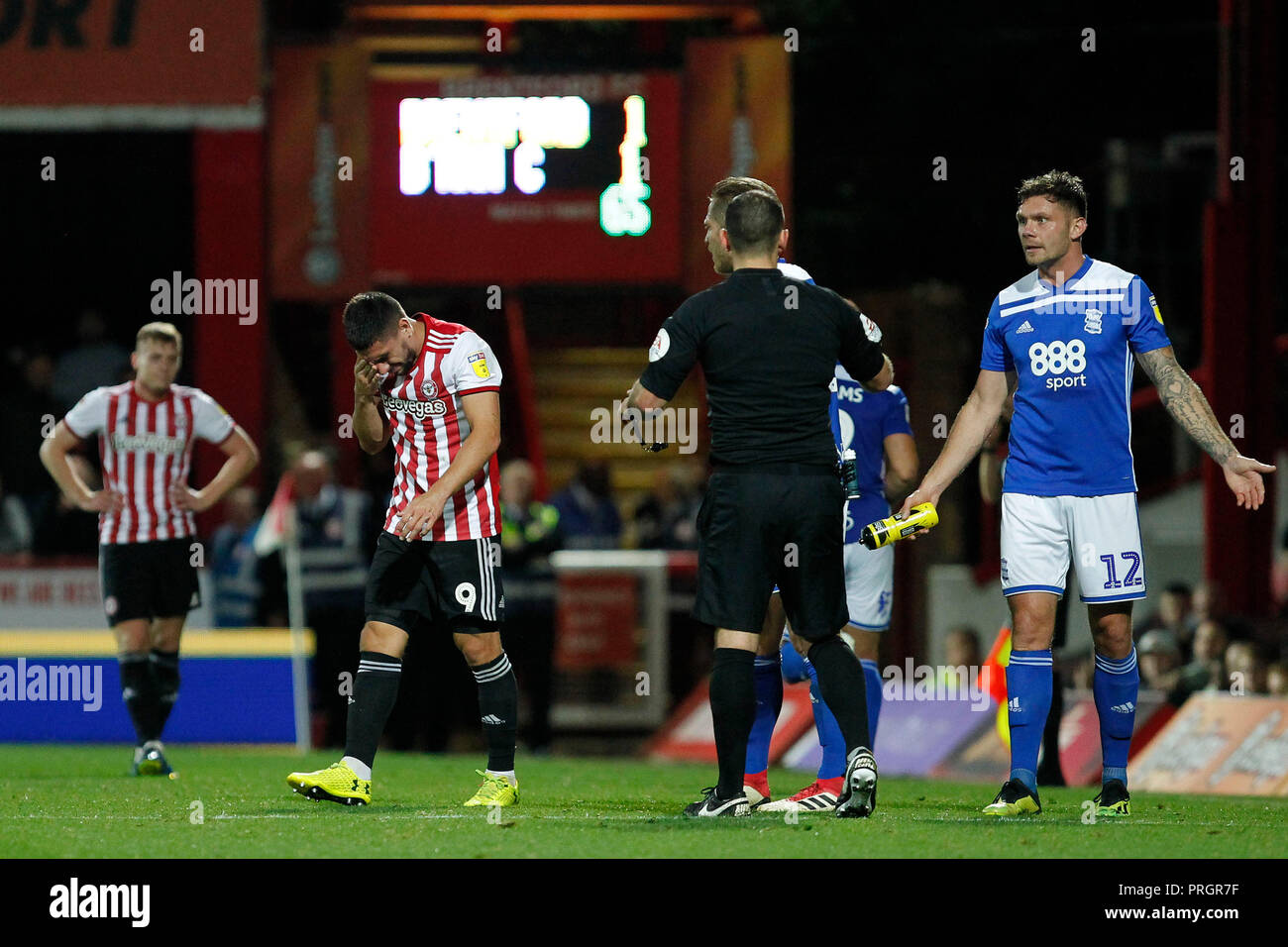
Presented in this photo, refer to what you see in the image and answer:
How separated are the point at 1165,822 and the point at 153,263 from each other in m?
14.6

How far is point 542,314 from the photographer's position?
64.8 feet

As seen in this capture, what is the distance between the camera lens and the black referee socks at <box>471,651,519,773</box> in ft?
24.0

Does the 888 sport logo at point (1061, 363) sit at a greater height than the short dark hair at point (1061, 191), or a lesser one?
lesser

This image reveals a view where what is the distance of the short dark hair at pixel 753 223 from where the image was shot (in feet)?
21.7

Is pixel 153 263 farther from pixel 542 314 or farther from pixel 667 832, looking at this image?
pixel 667 832

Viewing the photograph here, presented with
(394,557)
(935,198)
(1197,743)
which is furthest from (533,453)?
(394,557)

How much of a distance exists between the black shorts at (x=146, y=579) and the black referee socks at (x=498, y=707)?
3.00 m

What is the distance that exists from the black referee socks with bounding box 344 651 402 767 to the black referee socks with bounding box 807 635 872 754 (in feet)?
4.92

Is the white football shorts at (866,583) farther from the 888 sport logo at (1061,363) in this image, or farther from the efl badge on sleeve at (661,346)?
the efl badge on sleeve at (661,346)

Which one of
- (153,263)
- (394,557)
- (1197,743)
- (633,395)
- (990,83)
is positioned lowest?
(1197,743)

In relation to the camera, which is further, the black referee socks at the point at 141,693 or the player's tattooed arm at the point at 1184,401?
the black referee socks at the point at 141,693
